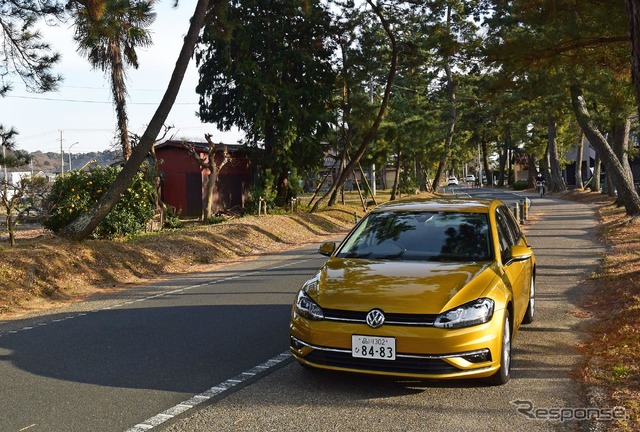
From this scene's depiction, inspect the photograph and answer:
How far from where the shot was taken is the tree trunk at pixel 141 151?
46.9ft

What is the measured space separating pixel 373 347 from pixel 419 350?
358mm

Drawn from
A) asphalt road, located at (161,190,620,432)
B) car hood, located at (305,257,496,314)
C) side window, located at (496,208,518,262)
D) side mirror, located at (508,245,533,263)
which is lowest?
asphalt road, located at (161,190,620,432)

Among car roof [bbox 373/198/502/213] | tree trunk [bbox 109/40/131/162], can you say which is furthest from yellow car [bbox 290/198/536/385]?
tree trunk [bbox 109/40/131/162]

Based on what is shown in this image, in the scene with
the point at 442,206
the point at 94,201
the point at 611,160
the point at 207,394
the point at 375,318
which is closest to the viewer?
the point at 375,318

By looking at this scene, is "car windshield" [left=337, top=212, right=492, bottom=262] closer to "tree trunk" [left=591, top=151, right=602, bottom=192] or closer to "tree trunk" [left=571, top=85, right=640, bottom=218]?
"tree trunk" [left=571, top=85, right=640, bottom=218]

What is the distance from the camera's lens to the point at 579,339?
7164 millimetres

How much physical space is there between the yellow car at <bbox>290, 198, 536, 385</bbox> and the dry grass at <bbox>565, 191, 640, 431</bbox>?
840 mm

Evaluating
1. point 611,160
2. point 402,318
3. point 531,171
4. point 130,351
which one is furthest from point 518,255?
point 531,171

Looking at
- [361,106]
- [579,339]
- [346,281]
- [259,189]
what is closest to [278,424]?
[346,281]

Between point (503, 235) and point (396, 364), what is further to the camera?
point (503, 235)

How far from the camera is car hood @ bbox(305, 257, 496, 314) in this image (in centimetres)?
515

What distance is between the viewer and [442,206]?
7.11 metres

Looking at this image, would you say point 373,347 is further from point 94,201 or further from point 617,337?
point 94,201

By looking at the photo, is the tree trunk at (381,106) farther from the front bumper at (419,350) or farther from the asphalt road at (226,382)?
the front bumper at (419,350)
